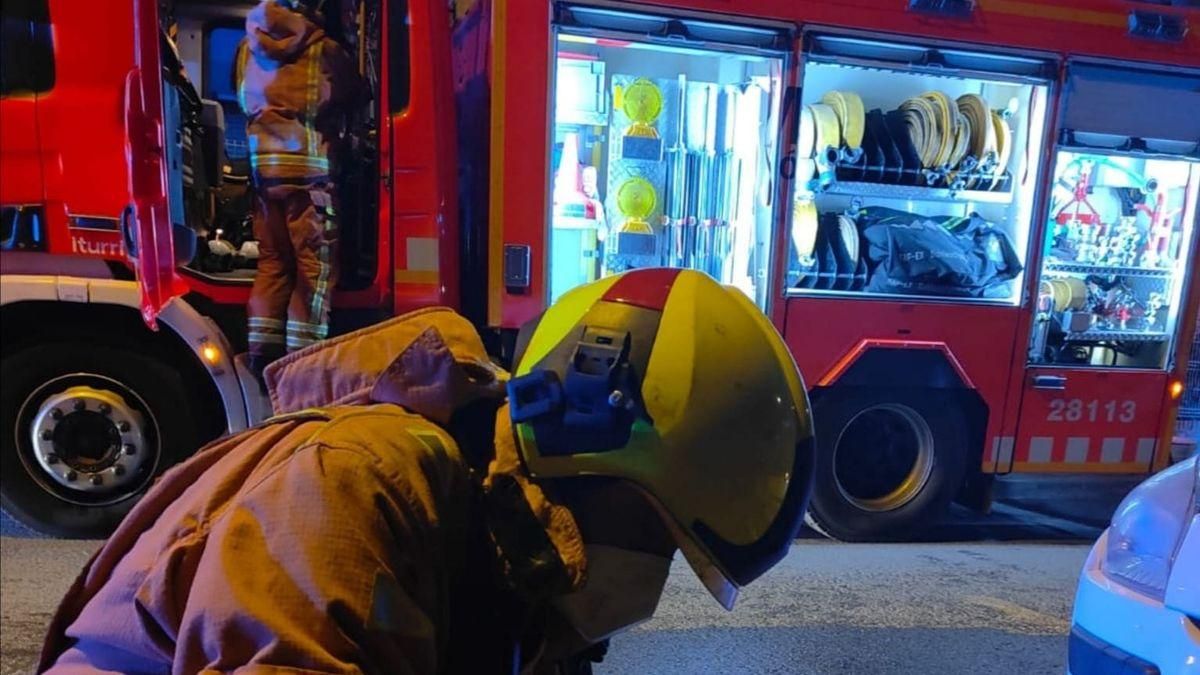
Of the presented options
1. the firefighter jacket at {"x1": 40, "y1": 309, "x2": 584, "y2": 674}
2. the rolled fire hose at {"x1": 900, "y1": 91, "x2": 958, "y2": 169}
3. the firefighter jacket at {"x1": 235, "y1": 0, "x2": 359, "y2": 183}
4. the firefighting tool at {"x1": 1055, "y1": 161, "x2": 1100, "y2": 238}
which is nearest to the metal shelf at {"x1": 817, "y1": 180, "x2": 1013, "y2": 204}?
the rolled fire hose at {"x1": 900, "y1": 91, "x2": 958, "y2": 169}

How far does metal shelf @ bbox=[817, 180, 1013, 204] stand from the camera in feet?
11.5

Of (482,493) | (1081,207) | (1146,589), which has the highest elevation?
(1081,207)

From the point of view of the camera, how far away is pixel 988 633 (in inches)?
90.4

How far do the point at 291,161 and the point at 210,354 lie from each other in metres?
0.81

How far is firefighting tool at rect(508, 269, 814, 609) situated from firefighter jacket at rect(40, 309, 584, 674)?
91 millimetres

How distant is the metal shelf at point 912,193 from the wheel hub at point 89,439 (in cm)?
302

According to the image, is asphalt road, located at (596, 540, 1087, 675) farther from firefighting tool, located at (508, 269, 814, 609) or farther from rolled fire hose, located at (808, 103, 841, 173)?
rolled fire hose, located at (808, 103, 841, 173)

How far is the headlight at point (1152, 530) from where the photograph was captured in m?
1.53

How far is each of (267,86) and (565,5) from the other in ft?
3.59

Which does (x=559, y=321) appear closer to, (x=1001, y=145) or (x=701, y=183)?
(x=701, y=183)

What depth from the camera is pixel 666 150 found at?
12.1 ft

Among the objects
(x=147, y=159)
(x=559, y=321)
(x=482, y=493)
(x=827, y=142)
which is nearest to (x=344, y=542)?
(x=482, y=493)

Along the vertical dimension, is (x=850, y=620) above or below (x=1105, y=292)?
below

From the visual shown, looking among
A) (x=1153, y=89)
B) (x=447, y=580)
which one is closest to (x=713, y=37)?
(x=1153, y=89)
